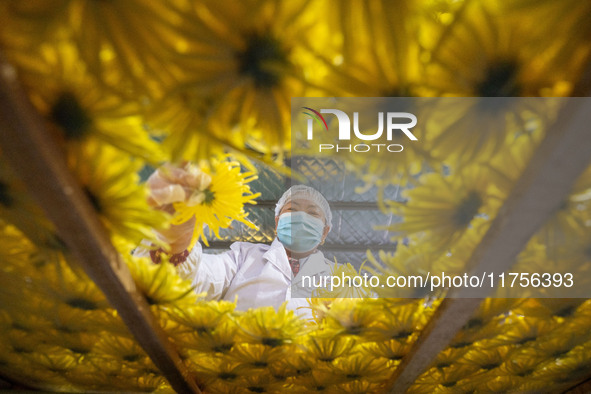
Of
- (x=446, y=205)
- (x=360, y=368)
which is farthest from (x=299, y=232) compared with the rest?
(x=446, y=205)

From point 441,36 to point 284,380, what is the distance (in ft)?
2.13

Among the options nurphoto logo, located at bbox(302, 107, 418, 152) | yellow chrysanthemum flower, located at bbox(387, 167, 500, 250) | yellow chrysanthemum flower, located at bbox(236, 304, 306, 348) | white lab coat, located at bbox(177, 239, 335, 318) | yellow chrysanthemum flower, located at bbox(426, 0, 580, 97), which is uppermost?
white lab coat, located at bbox(177, 239, 335, 318)

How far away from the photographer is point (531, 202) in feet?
1.09

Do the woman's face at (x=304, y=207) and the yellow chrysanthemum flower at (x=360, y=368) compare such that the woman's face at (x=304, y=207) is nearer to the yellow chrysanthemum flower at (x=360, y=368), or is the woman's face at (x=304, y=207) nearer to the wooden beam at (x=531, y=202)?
the yellow chrysanthemum flower at (x=360, y=368)

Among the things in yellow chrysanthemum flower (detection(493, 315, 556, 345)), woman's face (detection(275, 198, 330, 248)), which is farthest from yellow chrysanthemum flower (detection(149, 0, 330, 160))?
woman's face (detection(275, 198, 330, 248))

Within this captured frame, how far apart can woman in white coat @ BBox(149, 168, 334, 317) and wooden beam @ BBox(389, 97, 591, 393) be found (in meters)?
0.45

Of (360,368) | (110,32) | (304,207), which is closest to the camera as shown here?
(110,32)

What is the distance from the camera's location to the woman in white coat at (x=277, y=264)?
3.38ft

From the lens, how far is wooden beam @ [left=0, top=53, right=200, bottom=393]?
26cm

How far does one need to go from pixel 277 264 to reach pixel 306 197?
28 centimetres

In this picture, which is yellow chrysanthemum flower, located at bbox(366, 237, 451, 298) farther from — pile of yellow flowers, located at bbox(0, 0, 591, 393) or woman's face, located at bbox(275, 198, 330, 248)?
woman's face, located at bbox(275, 198, 330, 248)

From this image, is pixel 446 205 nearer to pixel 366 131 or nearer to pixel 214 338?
pixel 366 131

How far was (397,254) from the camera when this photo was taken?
1.50 ft

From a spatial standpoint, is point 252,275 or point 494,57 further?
point 252,275
